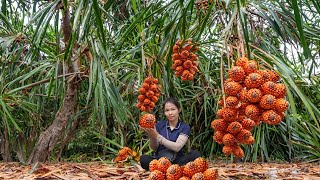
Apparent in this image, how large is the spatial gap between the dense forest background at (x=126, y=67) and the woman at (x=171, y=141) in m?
0.12

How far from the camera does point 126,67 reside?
1.78 metres

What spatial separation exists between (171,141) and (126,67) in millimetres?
478

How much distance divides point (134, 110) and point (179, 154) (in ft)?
2.77

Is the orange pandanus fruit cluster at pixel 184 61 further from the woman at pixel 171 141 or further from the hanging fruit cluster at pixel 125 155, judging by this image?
the hanging fruit cluster at pixel 125 155

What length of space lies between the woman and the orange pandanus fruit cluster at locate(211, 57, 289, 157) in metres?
0.77

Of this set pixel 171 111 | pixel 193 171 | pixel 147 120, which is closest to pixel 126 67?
pixel 171 111

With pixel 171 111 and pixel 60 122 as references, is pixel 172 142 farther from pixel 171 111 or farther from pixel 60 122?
pixel 60 122

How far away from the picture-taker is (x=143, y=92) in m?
1.43

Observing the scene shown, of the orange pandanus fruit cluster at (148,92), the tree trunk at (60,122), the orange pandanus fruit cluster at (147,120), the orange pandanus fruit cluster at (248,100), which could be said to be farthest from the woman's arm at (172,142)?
the orange pandanus fruit cluster at (248,100)

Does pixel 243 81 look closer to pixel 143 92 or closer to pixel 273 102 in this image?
pixel 273 102

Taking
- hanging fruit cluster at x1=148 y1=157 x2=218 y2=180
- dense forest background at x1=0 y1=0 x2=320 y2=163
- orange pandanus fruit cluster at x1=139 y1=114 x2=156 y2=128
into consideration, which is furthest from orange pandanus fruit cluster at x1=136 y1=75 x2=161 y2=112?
hanging fruit cluster at x1=148 y1=157 x2=218 y2=180

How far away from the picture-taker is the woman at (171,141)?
56.8 inches

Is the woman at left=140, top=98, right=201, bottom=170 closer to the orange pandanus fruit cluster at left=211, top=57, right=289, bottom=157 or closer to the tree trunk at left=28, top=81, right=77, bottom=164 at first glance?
the tree trunk at left=28, top=81, right=77, bottom=164

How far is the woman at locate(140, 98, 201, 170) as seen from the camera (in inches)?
56.8
